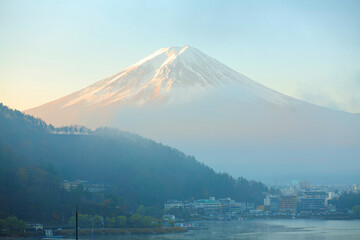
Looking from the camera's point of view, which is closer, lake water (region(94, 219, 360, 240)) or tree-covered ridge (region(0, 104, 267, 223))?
lake water (region(94, 219, 360, 240))

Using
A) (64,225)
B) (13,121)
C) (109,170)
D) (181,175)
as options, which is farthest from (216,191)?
(64,225)

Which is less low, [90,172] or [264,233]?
[90,172]

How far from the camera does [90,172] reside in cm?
3312

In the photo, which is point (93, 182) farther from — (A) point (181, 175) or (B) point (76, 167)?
(A) point (181, 175)

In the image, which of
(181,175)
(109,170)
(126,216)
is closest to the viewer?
(126,216)

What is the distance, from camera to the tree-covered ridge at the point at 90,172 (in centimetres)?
2434

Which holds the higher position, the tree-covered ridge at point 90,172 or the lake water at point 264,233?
the tree-covered ridge at point 90,172

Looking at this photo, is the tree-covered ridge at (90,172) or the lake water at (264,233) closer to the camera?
the lake water at (264,233)

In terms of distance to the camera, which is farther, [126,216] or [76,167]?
[76,167]

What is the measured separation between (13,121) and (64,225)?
9.70 metres

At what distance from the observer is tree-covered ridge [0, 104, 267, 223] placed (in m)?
24.3

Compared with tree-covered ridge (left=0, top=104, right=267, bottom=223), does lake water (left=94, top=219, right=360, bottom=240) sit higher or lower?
lower

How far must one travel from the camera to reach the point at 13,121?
3134 cm

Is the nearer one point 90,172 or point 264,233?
point 264,233
